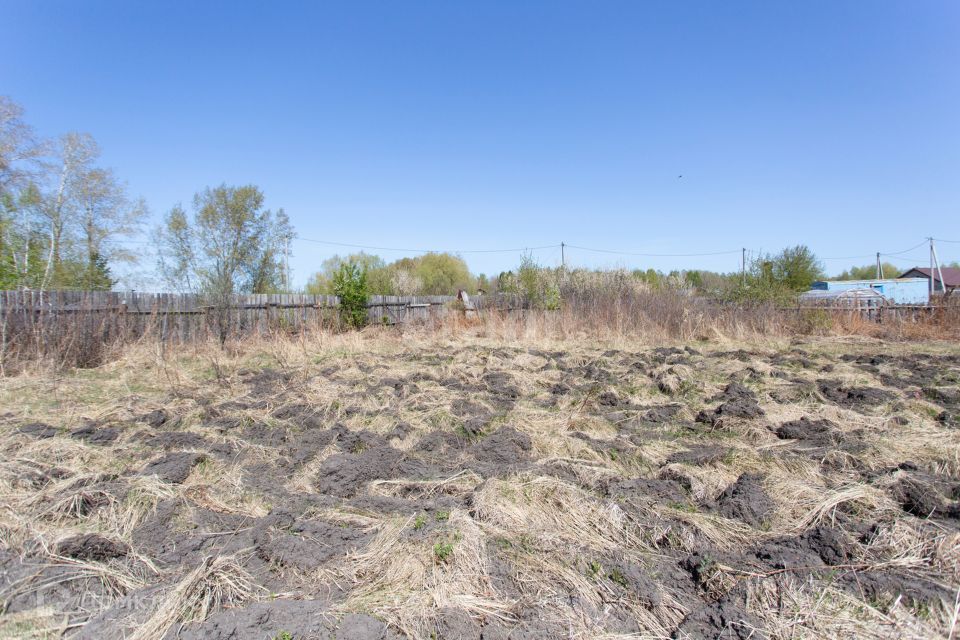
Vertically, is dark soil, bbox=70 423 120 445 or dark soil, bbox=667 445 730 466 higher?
dark soil, bbox=70 423 120 445

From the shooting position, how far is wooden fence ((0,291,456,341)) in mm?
8805

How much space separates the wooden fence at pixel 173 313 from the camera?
880 centimetres

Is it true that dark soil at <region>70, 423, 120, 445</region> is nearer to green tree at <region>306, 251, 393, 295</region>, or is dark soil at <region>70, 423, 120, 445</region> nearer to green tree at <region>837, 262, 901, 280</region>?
green tree at <region>306, 251, 393, 295</region>

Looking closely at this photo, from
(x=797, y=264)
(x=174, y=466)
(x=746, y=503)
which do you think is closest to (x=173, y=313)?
(x=174, y=466)

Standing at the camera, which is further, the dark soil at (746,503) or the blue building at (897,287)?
the blue building at (897,287)

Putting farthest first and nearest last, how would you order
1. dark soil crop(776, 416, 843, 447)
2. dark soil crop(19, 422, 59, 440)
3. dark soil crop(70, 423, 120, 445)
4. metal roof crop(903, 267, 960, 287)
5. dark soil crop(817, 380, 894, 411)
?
metal roof crop(903, 267, 960, 287), dark soil crop(817, 380, 894, 411), dark soil crop(19, 422, 59, 440), dark soil crop(70, 423, 120, 445), dark soil crop(776, 416, 843, 447)

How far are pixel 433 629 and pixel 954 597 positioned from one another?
2216 millimetres

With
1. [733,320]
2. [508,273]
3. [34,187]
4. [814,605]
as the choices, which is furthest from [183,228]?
[814,605]

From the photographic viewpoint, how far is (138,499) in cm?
312

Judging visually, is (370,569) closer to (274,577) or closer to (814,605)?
(274,577)

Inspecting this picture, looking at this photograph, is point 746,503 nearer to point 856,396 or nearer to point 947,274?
point 856,396

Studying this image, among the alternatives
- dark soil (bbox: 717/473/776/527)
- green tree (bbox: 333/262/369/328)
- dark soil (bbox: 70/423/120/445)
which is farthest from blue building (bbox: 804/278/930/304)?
dark soil (bbox: 70/423/120/445)

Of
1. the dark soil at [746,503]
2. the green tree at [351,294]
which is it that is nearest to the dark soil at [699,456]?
the dark soil at [746,503]

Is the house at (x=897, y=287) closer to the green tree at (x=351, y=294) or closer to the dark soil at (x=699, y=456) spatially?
the green tree at (x=351, y=294)
